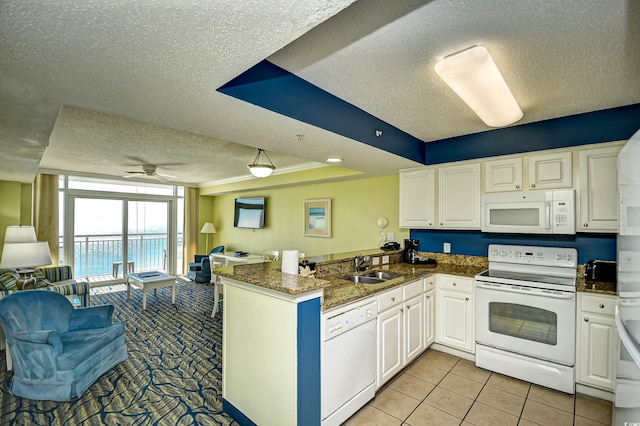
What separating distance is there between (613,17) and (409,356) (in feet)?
8.99

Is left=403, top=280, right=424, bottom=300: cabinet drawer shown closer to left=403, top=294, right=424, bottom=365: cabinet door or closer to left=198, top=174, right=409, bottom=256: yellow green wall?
left=403, top=294, right=424, bottom=365: cabinet door

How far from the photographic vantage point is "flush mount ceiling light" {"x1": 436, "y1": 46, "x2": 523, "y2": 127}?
5.41 ft

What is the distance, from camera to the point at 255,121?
212cm

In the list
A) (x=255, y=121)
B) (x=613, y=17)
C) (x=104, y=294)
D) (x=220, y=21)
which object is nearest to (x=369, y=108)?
(x=255, y=121)

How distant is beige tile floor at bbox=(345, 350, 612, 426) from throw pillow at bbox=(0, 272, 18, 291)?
4055 mm

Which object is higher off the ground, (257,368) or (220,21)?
(220,21)

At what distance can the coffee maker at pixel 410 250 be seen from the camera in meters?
3.69

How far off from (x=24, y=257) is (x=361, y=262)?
368 centimetres

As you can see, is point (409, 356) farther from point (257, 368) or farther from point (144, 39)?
point (144, 39)

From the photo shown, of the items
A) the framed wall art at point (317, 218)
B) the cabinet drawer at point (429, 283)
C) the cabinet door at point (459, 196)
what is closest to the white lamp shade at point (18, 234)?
the framed wall art at point (317, 218)

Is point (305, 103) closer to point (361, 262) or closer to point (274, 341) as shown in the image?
point (274, 341)

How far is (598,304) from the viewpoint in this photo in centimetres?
230

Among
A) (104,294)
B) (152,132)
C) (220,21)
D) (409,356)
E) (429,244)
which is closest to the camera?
(220,21)

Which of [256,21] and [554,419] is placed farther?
[554,419]
